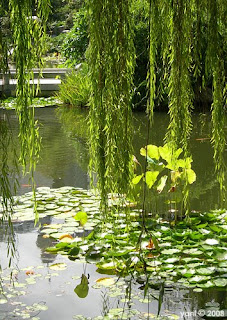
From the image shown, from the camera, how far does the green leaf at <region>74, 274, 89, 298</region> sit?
2.81 m

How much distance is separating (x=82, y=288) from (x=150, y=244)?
0.57 m

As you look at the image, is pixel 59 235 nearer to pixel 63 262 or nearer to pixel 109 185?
pixel 63 262

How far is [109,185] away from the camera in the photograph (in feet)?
6.24

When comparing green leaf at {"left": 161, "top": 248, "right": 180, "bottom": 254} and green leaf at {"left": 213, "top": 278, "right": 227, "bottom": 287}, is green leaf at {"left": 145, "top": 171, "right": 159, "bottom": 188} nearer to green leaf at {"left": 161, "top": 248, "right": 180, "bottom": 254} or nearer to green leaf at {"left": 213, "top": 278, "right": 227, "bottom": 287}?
green leaf at {"left": 161, "top": 248, "right": 180, "bottom": 254}

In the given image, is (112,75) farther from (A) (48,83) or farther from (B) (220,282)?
(A) (48,83)

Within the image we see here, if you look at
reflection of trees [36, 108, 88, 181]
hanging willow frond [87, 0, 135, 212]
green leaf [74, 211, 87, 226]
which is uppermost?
hanging willow frond [87, 0, 135, 212]

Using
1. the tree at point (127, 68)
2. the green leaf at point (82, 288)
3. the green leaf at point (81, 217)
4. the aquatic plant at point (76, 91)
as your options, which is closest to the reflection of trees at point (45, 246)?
the green leaf at point (81, 217)

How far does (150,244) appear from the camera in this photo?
10.9 feet

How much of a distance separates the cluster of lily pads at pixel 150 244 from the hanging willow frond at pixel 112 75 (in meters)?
0.80

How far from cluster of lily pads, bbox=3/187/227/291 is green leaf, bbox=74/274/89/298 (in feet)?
0.54

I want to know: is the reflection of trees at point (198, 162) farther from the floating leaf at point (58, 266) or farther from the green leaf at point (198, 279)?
the floating leaf at point (58, 266)

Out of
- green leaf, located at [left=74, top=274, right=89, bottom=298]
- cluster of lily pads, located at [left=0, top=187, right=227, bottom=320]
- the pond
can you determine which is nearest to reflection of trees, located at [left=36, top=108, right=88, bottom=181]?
the pond

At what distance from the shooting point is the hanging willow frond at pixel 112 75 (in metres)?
1.78

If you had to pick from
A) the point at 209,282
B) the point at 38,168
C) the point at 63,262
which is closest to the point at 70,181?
the point at 38,168
